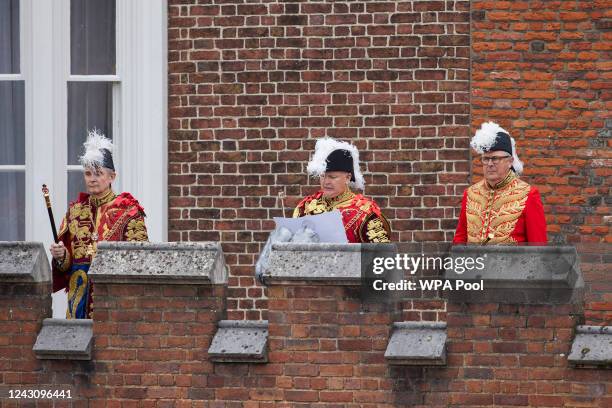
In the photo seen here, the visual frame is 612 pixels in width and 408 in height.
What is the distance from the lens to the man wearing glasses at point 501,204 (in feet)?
30.9

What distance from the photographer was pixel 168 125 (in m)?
12.0

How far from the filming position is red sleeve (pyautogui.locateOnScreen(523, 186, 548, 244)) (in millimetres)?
9375

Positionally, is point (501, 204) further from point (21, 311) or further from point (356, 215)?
point (21, 311)

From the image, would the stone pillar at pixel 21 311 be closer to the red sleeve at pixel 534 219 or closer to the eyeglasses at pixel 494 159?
the eyeglasses at pixel 494 159

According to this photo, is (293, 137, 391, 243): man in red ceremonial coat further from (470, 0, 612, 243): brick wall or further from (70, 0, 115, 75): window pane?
(70, 0, 115, 75): window pane

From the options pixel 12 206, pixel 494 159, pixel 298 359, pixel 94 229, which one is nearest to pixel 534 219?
pixel 494 159

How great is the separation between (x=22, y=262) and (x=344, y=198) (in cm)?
191

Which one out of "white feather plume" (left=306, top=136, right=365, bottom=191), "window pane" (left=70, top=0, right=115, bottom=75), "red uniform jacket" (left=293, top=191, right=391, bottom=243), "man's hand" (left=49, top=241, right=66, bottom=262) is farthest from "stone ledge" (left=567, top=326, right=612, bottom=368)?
"window pane" (left=70, top=0, right=115, bottom=75)

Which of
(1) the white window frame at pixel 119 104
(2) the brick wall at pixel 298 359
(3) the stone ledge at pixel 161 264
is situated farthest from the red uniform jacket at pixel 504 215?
(1) the white window frame at pixel 119 104

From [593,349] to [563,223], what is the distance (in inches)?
124

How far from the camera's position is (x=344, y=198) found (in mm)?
9641

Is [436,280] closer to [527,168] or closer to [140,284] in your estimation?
[140,284]

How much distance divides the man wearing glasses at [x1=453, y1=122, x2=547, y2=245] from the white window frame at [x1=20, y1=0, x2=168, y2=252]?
10.2ft

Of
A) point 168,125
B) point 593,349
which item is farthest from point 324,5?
point 593,349
